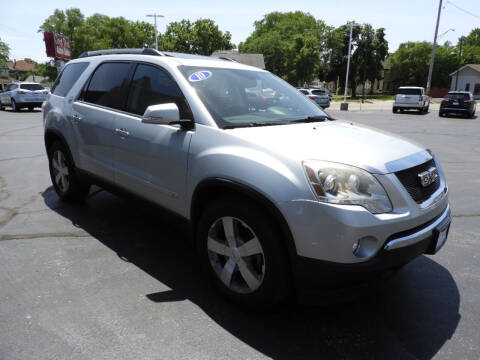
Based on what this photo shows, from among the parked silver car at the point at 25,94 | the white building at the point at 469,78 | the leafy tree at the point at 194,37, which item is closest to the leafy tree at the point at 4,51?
the leafy tree at the point at 194,37

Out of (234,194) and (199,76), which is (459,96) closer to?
(199,76)

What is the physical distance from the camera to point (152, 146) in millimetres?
3152

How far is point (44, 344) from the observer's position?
2.33 metres

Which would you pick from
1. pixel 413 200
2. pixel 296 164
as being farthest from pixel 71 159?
pixel 413 200

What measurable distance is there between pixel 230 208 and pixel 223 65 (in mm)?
1658

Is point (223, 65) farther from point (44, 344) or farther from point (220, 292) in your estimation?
point (44, 344)

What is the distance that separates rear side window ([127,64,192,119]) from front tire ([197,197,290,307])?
0.87 m

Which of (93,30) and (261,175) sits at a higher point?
(93,30)

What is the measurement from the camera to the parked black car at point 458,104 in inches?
890

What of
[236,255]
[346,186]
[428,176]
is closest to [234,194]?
[236,255]

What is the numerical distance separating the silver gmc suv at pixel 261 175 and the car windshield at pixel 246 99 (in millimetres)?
14

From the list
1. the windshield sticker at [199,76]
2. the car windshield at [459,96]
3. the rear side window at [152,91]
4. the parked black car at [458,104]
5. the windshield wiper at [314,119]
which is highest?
the windshield sticker at [199,76]

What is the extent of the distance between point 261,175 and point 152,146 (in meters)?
1.22

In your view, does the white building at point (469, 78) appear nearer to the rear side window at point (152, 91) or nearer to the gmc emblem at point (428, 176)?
the gmc emblem at point (428, 176)
